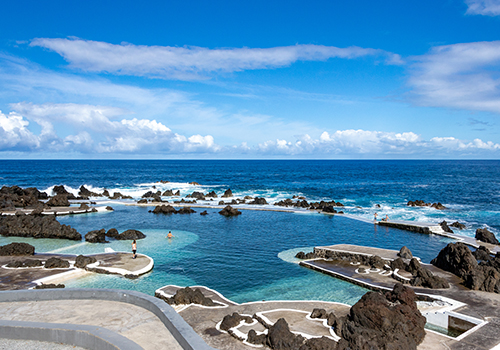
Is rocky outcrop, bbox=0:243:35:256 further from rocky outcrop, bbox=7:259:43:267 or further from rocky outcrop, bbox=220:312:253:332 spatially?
rocky outcrop, bbox=220:312:253:332

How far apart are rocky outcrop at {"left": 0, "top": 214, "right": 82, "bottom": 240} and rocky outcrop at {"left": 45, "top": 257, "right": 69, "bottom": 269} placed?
11.6 metres

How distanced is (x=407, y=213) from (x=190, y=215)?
35.7 m

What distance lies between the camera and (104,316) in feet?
35.4

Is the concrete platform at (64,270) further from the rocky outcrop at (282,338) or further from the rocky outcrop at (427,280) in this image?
→ the rocky outcrop at (427,280)

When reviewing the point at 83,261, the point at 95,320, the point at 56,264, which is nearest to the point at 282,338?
the point at 95,320

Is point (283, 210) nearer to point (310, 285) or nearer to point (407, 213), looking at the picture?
point (407, 213)

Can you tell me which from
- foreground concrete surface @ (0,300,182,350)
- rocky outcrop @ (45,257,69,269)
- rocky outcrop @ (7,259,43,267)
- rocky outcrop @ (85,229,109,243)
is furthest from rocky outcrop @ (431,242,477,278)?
rocky outcrop @ (85,229,109,243)

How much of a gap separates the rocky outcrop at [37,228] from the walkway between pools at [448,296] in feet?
84.4

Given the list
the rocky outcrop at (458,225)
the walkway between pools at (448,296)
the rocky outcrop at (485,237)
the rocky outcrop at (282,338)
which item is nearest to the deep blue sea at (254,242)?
the rocky outcrop at (458,225)

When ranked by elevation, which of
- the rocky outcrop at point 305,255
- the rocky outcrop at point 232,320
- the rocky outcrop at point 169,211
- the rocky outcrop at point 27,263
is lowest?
the rocky outcrop at point 169,211

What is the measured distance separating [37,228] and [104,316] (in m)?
33.7

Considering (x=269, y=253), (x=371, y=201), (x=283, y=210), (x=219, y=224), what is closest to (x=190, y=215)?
(x=219, y=224)

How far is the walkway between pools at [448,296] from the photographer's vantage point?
15.1 m

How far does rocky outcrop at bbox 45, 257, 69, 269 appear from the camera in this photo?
25641 millimetres
